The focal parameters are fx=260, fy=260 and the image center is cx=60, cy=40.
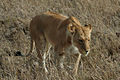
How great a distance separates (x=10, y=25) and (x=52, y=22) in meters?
2.03

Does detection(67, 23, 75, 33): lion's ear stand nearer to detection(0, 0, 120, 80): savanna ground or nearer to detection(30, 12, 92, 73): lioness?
detection(30, 12, 92, 73): lioness

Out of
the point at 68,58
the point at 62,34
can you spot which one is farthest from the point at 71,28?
the point at 68,58

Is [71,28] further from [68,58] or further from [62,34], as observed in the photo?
[68,58]

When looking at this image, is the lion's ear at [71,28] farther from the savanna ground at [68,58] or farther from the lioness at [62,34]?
the savanna ground at [68,58]

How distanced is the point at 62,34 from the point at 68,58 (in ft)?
2.07

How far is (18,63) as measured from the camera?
4738 mm

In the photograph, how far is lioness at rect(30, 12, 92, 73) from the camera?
400 centimetres

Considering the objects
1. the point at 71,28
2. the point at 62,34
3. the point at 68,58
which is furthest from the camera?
the point at 68,58

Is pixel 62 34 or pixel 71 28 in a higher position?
pixel 71 28

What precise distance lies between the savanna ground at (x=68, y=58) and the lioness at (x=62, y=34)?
10.6 inches

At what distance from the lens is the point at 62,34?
462 centimetres

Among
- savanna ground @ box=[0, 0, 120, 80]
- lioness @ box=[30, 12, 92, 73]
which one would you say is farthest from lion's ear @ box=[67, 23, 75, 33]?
savanna ground @ box=[0, 0, 120, 80]

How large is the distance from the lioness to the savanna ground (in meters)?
0.27

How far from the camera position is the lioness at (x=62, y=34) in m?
4.00
